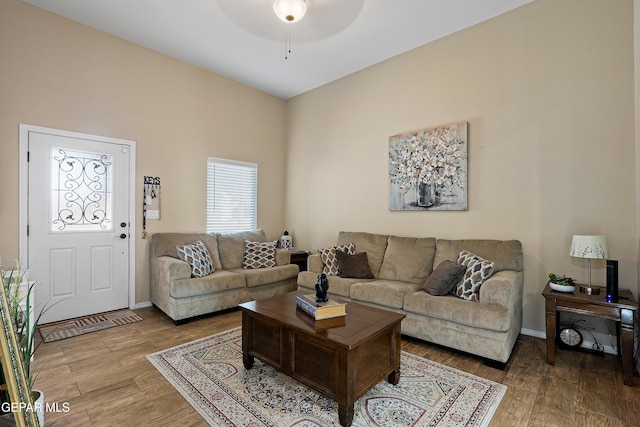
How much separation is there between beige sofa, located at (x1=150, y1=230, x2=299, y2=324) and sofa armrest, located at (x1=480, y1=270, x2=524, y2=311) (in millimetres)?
2610

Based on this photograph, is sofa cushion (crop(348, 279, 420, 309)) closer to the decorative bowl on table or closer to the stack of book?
the stack of book

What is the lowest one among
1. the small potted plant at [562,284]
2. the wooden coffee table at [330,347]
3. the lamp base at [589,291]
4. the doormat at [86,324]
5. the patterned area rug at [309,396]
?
the patterned area rug at [309,396]

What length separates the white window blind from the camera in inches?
188

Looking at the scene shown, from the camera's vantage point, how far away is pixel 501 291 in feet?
8.29

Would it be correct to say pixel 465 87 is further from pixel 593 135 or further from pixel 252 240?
pixel 252 240

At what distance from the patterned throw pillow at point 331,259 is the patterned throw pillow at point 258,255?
0.90m

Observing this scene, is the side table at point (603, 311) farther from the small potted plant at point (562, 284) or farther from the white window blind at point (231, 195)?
the white window blind at point (231, 195)

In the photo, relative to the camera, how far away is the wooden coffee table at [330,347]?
5.90ft

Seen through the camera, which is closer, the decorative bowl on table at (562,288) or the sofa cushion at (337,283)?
the decorative bowl on table at (562,288)

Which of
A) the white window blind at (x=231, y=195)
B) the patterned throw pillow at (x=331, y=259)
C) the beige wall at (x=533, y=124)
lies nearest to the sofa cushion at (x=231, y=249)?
the white window blind at (x=231, y=195)

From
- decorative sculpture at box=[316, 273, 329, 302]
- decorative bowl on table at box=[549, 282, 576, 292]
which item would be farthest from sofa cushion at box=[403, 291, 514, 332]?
decorative sculpture at box=[316, 273, 329, 302]

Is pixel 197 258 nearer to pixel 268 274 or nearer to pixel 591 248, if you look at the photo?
pixel 268 274

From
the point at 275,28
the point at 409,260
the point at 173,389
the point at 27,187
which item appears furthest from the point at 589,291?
the point at 27,187

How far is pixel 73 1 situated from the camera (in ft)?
10.3
